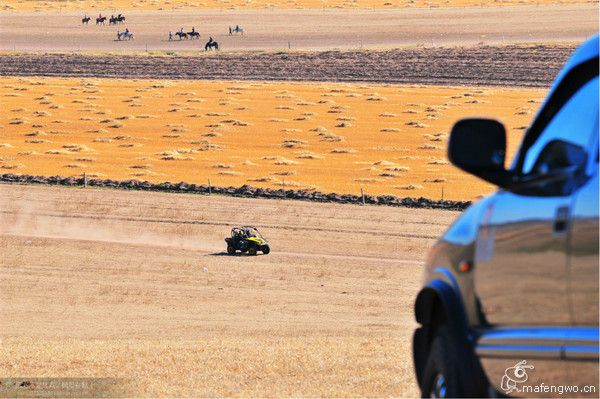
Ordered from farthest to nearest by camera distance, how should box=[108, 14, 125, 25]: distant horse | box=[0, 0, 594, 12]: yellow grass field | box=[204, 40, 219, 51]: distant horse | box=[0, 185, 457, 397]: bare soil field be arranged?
1. box=[0, 0, 594, 12]: yellow grass field
2. box=[108, 14, 125, 25]: distant horse
3. box=[204, 40, 219, 51]: distant horse
4. box=[0, 185, 457, 397]: bare soil field

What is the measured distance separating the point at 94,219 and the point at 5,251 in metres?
5.88

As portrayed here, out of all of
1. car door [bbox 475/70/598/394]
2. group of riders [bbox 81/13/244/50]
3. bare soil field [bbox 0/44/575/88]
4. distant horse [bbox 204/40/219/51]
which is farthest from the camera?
group of riders [bbox 81/13/244/50]

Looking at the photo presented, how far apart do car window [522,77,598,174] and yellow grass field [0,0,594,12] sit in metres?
127

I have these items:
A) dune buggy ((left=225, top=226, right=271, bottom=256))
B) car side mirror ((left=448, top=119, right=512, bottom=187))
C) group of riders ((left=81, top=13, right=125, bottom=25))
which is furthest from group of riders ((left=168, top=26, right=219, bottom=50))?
car side mirror ((left=448, top=119, right=512, bottom=187))

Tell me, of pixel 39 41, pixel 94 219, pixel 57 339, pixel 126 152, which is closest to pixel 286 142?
pixel 126 152

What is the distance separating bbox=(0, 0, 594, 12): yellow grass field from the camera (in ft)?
438

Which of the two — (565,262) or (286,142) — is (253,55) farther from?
(565,262)

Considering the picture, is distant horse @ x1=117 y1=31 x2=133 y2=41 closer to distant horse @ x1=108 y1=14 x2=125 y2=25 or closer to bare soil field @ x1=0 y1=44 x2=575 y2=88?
distant horse @ x1=108 y1=14 x2=125 y2=25

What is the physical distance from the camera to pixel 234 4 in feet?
464

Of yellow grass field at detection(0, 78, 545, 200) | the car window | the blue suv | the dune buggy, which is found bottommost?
yellow grass field at detection(0, 78, 545, 200)

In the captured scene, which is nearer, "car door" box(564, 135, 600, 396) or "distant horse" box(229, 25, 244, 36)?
"car door" box(564, 135, 600, 396)

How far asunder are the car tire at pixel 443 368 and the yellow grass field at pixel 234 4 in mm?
126890

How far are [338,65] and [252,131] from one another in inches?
945

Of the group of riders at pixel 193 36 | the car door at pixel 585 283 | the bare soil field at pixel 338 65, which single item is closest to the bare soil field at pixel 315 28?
the group of riders at pixel 193 36
